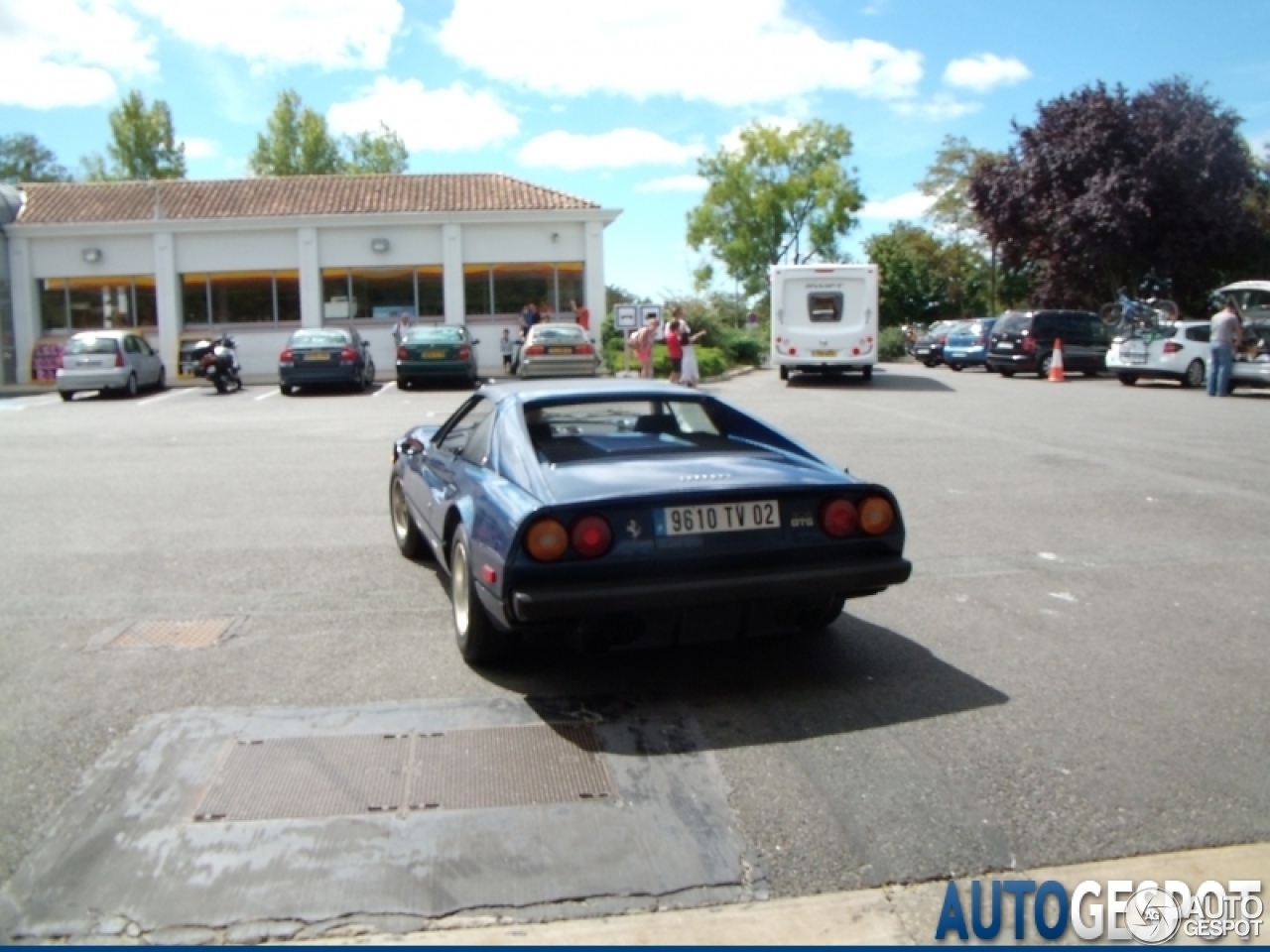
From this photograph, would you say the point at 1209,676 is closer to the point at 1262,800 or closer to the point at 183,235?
the point at 1262,800

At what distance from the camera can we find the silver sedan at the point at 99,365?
24.8 metres

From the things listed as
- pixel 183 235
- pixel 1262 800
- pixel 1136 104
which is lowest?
pixel 1262 800

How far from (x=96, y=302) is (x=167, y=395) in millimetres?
8758

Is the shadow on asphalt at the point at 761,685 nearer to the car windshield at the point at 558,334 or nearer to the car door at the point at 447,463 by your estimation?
the car door at the point at 447,463

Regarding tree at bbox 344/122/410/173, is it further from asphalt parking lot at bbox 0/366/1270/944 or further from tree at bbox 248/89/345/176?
asphalt parking lot at bbox 0/366/1270/944

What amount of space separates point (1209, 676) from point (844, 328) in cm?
2007

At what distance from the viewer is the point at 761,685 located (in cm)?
522

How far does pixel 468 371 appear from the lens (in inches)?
1022

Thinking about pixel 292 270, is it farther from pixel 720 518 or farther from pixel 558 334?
pixel 720 518

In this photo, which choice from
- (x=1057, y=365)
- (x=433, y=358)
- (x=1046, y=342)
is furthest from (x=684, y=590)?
(x=1046, y=342)

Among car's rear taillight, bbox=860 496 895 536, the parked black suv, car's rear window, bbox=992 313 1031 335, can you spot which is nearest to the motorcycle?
the parked black suv

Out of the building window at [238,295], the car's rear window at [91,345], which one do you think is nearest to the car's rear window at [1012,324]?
the building window at [238,295]

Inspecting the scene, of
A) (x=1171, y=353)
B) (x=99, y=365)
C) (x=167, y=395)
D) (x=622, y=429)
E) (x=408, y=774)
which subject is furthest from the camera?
(x=167, y=395)

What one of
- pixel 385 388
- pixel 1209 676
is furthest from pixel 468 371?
pixel 1209 676
